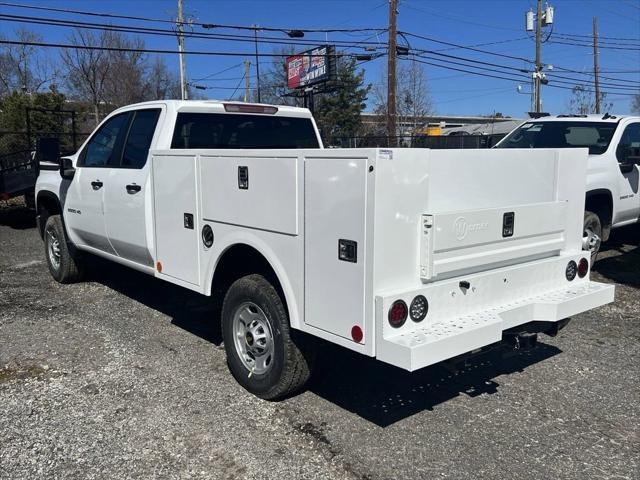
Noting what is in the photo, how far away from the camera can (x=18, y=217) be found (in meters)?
15.0

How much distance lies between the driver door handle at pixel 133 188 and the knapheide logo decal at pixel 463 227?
10.0 feet

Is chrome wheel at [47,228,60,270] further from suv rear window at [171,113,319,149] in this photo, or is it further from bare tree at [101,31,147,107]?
bare tree at [101,31,147,107]

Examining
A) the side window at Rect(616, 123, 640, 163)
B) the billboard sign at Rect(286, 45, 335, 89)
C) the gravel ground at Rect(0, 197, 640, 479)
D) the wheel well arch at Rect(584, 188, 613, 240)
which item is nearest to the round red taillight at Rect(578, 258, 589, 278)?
the gravel ground at Rect(0, 197, 640, 479)

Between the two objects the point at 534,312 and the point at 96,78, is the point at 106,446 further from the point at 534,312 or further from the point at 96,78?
the point at 96,78

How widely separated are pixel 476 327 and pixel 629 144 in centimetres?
652

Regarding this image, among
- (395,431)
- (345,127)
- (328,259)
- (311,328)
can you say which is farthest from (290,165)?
(345,127)

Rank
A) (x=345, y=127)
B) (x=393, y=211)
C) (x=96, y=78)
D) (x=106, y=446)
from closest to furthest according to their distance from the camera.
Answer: (x=393, y=211) → (x=106, y=446) → (x=96, y=78) → (x=345, y=127)

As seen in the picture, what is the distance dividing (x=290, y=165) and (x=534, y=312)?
72.1 inches

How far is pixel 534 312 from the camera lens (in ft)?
12.8

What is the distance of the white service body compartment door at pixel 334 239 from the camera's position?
322cm

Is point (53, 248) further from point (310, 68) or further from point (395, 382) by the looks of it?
point (310, 68)

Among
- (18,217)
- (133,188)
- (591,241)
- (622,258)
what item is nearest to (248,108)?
(133,188)

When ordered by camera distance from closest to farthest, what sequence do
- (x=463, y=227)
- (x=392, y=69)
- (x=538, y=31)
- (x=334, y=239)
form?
(x=334, y=239)
(x=463, y=227)
(x=392, y=69)
(x=538, y=31)

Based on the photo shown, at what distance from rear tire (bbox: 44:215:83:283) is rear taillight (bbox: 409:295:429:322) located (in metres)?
5.32
